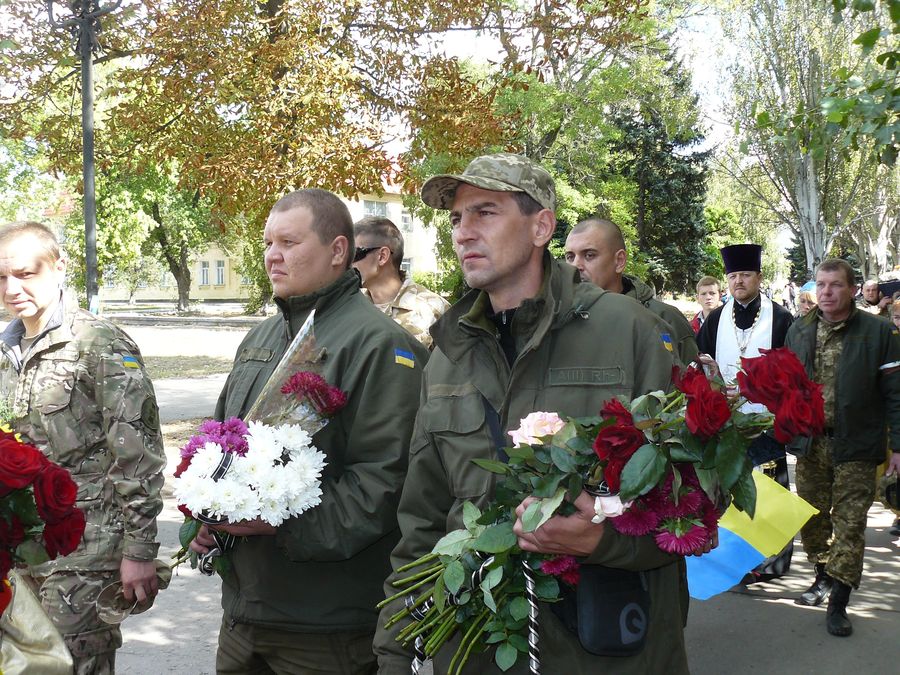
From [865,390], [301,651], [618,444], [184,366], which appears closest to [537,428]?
[618,444]

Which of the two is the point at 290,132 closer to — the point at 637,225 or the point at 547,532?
the point at 547,532

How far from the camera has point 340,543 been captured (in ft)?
9.72

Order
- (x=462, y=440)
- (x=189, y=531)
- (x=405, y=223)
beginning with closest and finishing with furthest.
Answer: (x=462, y=440), (x=189, y=531), (x=405, y=223)

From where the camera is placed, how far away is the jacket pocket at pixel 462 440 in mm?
2609

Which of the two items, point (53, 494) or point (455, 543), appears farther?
point (53, 494)

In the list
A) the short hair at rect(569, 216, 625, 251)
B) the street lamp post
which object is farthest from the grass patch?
the short hair at rect(569, 216, 625, 251)

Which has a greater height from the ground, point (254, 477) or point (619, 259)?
point (619, 259)

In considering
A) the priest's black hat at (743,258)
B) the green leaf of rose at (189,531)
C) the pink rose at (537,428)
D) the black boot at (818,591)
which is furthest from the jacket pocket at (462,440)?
the priest's black hat at (743,258)

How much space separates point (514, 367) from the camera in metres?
2.63

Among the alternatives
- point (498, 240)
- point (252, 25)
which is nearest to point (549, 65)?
point (252, 25)

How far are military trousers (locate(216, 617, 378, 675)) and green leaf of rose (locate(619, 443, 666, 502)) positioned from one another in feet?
5.10

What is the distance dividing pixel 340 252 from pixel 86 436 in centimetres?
135

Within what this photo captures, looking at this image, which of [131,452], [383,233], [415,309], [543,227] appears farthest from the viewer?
[383,233]

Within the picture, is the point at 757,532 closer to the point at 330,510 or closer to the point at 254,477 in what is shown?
the point at 330,510
